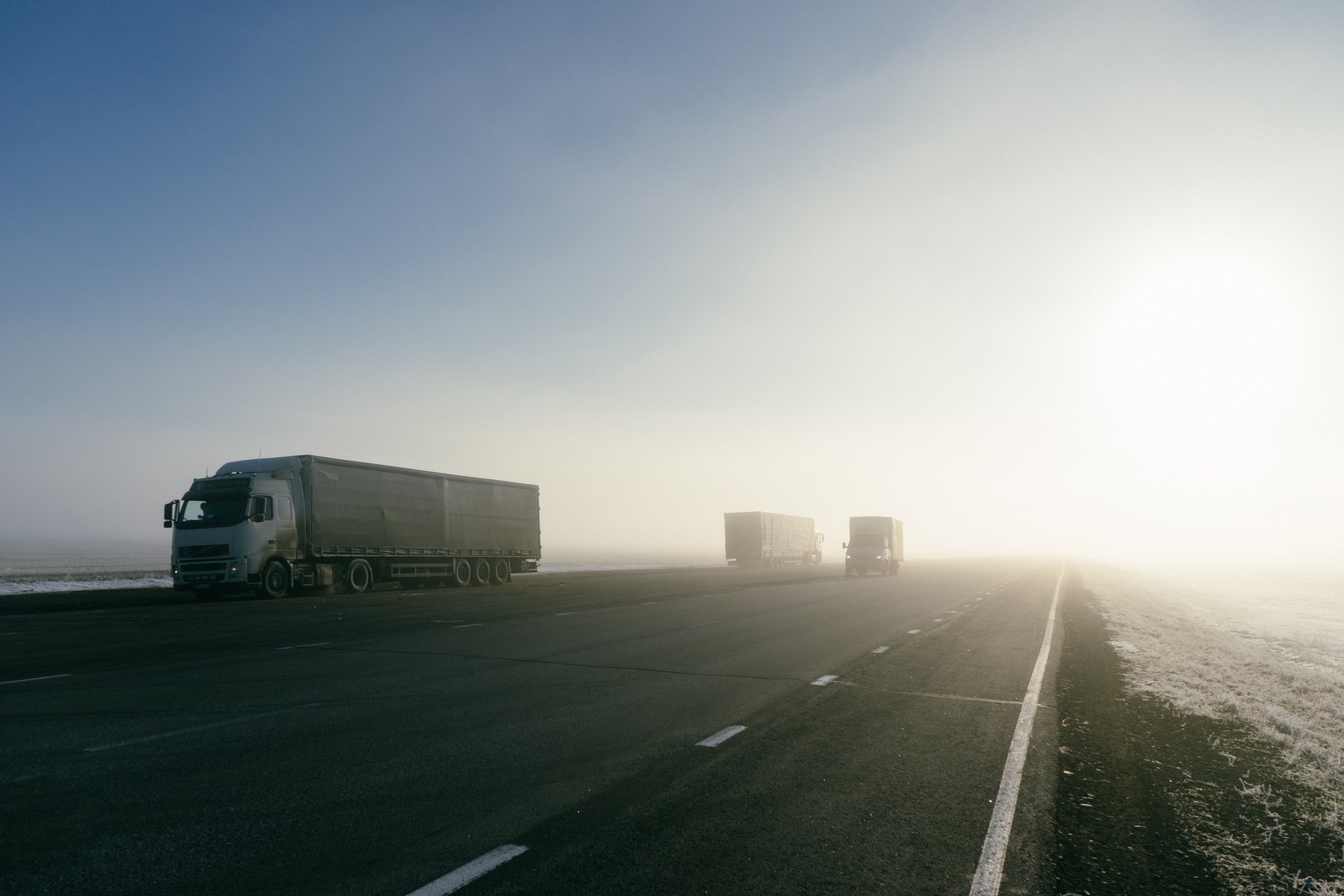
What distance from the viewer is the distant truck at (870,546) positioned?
154ft

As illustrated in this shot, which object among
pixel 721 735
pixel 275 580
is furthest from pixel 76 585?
pixel 721 735

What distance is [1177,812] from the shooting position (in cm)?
529

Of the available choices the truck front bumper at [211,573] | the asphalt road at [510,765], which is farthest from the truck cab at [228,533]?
the asphalt road at [510,765]

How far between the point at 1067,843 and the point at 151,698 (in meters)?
8.80

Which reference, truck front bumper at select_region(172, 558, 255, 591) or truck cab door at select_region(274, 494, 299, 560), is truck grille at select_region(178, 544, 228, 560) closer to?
truck front bumper at select_region(172, 558, 255, 591)

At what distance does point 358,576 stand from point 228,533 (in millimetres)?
5375

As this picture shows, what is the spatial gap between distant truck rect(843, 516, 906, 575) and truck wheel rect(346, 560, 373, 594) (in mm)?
27638

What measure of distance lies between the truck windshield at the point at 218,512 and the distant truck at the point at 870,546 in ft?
107

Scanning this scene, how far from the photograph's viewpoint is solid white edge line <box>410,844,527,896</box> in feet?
12.3

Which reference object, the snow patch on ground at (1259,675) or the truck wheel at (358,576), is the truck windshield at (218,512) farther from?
the snow patch on ground at (1259,675)

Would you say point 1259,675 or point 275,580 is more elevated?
point 275,580

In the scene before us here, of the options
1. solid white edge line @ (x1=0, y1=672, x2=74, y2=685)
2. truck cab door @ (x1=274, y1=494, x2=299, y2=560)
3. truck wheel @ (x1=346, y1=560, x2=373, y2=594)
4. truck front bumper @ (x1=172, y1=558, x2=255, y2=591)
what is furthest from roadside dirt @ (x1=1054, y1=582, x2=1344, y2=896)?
truck wheel @ (x1=346, y1=560, x2=373, y2=594)

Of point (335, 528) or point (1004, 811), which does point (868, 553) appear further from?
point (1004, 811)

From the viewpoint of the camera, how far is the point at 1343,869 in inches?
171
